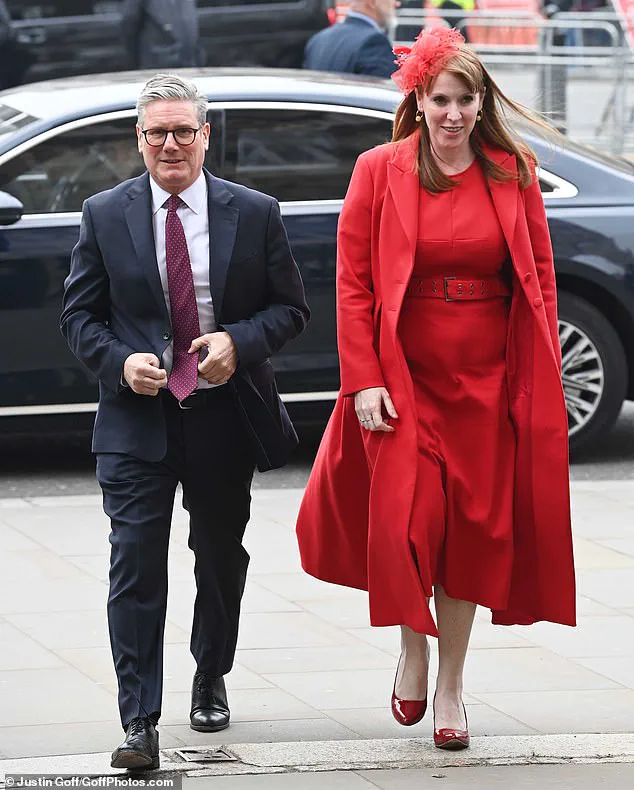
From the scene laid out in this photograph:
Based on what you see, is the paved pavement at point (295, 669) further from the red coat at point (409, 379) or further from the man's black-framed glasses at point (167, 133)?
the man's black-framed glasses at point (167, 133)

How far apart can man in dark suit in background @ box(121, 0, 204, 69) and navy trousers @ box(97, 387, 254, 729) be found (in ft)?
32.2

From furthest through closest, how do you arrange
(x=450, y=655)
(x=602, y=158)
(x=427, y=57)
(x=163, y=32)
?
1. (x=163, y=32)
2. (x=602, y=158)
3. (x=450, y=655)
4. (x=427, y=57)

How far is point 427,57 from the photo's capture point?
4.66 meters

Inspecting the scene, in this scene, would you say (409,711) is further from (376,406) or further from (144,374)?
(144,374)

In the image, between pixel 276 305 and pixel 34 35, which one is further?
pixel 34 35

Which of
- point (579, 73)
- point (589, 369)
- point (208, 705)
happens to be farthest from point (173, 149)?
point (579, 73)

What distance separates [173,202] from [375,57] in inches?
239

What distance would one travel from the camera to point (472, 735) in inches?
190

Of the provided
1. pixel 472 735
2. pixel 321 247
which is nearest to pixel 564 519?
pixel 472 735

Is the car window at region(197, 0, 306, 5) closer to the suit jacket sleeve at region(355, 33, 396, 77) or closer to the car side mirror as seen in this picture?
the suit jacket sleeve at region(355, 33, 396, 77)

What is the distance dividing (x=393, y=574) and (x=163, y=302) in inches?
36.6

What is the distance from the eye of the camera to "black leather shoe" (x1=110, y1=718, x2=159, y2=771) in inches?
171

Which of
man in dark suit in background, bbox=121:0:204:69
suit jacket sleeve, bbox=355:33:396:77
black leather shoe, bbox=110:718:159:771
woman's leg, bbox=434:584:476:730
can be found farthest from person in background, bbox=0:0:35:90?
black leather shoe, bbox=110:718:159:771

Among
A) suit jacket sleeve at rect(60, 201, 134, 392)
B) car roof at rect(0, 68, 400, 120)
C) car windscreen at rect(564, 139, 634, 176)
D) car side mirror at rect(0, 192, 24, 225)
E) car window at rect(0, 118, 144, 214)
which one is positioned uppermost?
suit jacket sleeve at rect(60, 201, 134, 392)
